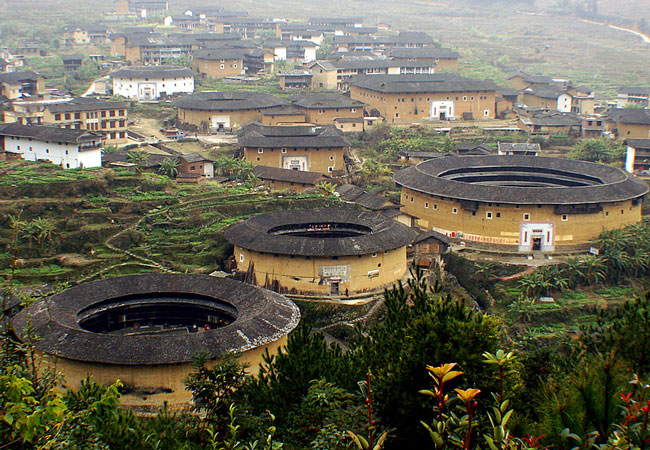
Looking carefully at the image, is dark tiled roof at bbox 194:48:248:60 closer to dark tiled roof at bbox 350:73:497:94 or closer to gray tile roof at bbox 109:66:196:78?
gray tile roof at bbox 109:66:196:78

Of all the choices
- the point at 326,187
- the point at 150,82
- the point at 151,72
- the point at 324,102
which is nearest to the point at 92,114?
the point at 150,82

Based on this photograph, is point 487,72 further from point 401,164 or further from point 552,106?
point 401,164

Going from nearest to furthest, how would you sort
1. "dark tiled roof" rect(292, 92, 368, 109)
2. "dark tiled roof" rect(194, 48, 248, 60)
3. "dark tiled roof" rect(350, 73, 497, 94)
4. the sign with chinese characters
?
the sign with chinese characters → "dark tiled roof" rect(292, 92, 368, 109) → "dark tiled roof" rect(350, 73, 497, 94) → "dark tiled roof" rect(194, 48, 248, 60)

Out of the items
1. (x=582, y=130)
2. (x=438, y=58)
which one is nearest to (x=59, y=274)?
(x=582, y=130)

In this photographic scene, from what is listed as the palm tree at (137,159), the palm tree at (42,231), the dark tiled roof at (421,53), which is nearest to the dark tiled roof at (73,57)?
the dark tiled roof at (421,53)

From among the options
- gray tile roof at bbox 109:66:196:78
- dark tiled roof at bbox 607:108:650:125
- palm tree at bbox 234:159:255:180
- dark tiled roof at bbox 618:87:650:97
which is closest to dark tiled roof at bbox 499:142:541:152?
dark tiled roof at bbox 607:108:650:125
